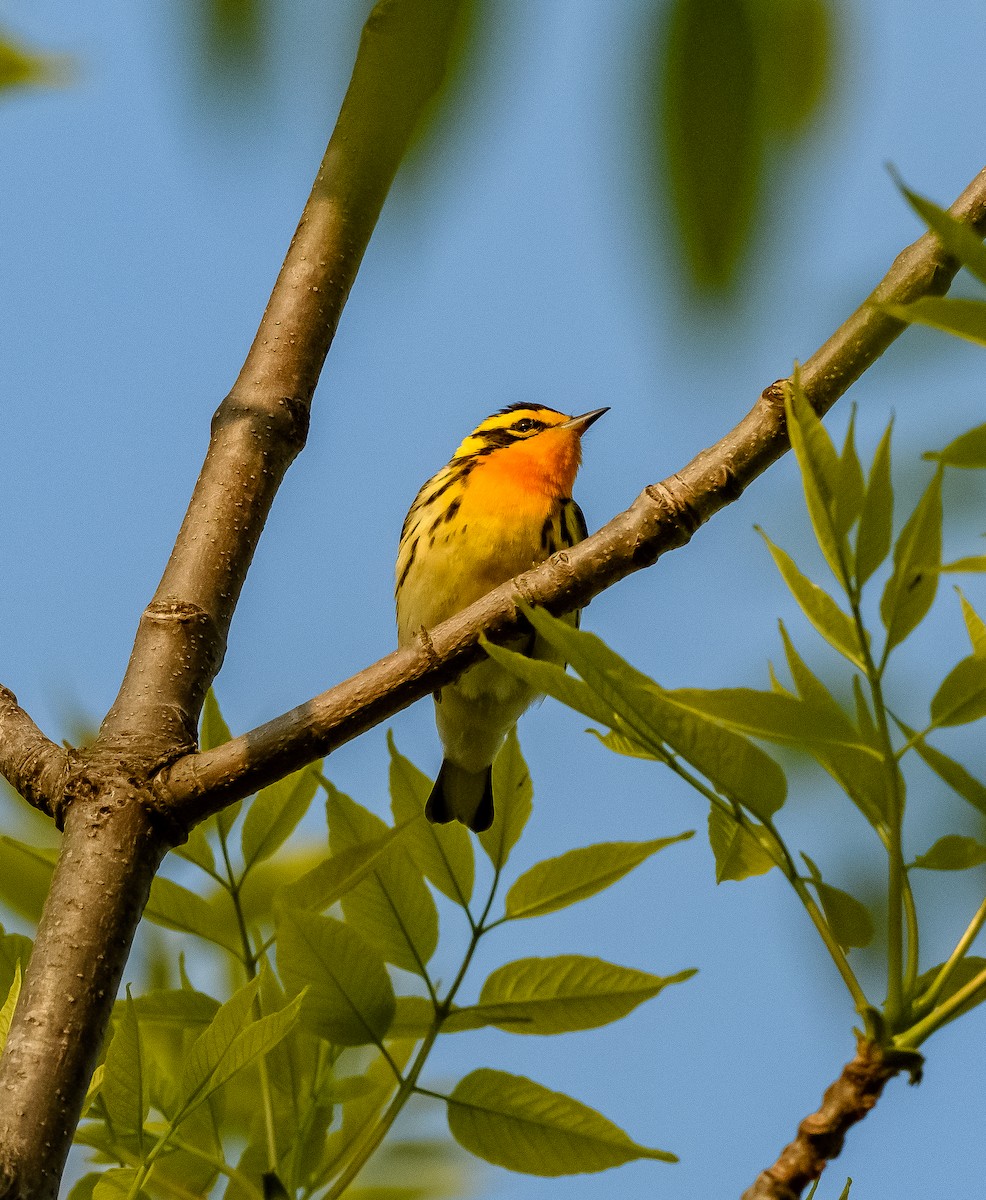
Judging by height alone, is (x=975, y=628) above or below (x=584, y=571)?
below

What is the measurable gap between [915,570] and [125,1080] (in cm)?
93

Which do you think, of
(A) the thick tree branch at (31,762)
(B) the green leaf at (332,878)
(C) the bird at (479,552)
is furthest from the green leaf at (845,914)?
(C) the bird at (479,552)

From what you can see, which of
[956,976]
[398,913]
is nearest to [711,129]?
[956,976]

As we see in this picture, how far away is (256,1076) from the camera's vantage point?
1782mm

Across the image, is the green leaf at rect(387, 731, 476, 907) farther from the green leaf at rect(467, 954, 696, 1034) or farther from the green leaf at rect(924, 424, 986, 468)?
the green leaf at rect(924, 424, 986, 468)

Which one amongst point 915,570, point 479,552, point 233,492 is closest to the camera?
point 915,570

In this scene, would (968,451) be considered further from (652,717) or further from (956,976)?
(956,976)

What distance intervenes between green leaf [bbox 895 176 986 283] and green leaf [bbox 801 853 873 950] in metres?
0.53

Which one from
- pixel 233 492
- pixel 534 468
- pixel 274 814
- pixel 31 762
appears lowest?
pixel 31 762

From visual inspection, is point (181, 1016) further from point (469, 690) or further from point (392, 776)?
point (469, 690)

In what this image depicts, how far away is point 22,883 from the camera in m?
1.77

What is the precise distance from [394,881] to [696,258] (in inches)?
39.9

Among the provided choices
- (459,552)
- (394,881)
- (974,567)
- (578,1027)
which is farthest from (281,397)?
(459,552)

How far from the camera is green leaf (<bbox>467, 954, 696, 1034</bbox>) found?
1.44 m
